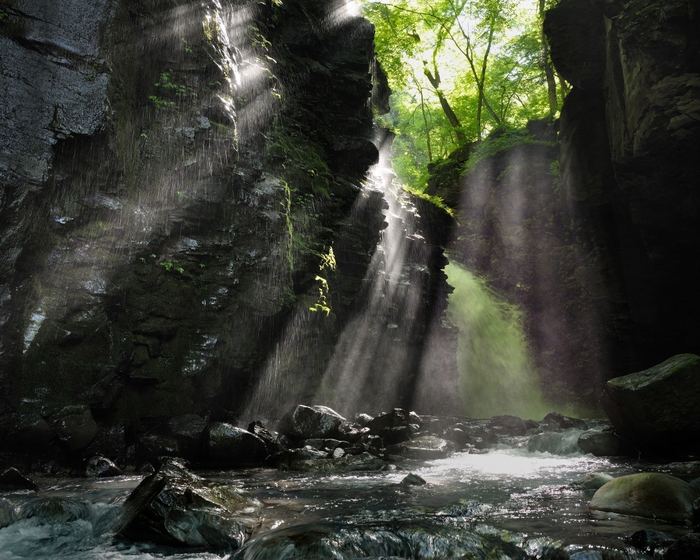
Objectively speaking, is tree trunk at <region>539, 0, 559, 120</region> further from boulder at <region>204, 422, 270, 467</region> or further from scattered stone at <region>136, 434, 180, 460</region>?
scattered stone at <region>136, 434, 180, 460</region>

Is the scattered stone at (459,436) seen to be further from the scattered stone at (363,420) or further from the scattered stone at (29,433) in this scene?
the scattered stone at (29,433)

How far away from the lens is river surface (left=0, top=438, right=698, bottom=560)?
400cm

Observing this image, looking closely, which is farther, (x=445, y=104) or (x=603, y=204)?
(x=445, y=104)

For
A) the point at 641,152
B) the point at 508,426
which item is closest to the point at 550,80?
the point at 641,152

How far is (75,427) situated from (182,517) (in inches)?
161

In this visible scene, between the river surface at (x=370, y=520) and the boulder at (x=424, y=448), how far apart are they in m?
2.37

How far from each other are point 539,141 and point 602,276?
27.5 ft

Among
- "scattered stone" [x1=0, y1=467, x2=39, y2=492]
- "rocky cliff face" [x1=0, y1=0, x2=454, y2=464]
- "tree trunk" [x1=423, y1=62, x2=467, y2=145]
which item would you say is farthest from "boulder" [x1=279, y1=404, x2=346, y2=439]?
"tree trunk" [x1=423, y1=62, x2=467, y2=145]

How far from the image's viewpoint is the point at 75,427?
294 inches

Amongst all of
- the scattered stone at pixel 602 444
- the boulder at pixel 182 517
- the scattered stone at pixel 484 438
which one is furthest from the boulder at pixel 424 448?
the boulder at pixel 182 517

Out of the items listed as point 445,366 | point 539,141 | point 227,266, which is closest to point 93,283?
point 227,266

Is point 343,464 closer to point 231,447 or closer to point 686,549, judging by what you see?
point 231,447

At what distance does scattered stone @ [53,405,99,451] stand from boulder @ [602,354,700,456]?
912 centimetres

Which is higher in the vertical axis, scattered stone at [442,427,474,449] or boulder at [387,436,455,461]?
scattered stone at [442,427,474,449]
